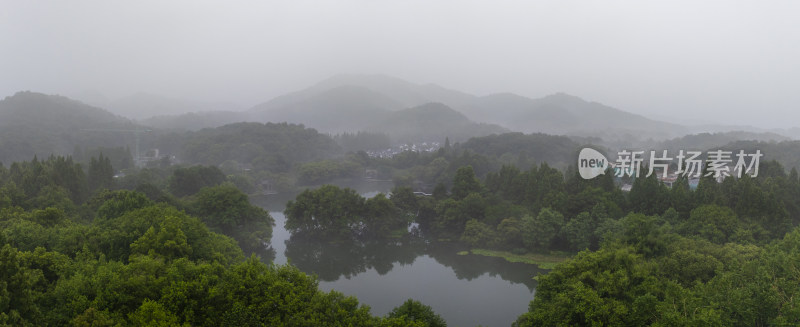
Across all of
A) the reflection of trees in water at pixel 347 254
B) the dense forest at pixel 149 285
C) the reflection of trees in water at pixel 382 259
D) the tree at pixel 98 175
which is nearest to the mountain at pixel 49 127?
the tree at pixel 98 175

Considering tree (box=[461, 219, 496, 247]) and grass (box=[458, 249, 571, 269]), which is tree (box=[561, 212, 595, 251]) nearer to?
grass (box=[458, 249, 571, 269])

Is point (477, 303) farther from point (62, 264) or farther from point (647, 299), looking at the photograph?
point (62, 264)

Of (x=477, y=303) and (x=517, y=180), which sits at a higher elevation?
(x=517, y=180)

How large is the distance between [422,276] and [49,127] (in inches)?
3729

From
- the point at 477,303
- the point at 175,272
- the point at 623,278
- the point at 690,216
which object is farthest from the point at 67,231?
the point at 690,216

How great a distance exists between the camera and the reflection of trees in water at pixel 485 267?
27.9 m

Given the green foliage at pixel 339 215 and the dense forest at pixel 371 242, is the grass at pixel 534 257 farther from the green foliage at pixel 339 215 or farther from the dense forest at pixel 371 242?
the green foliage at pixel 339 215

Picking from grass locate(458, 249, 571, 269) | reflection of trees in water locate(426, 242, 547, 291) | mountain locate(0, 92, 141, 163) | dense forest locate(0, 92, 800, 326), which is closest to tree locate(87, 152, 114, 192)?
dense forest locate(0, 92, 800, 326)

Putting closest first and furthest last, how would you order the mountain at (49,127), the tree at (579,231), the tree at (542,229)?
the tree at (579,231), the tree at (542,229), the mountain at (49,127)

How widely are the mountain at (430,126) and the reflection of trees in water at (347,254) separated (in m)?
107

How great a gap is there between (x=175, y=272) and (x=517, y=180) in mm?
29879

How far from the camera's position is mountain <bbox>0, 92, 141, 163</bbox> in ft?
234

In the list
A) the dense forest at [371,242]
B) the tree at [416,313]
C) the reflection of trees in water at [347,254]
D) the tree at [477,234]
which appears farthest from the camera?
the tree at [477,234]

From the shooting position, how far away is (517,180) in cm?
3828
